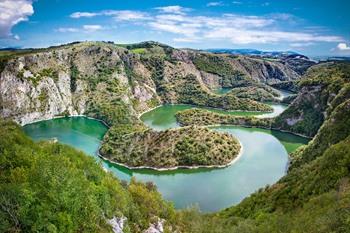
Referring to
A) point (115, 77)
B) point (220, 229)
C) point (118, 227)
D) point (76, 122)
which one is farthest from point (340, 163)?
point (115, 77)

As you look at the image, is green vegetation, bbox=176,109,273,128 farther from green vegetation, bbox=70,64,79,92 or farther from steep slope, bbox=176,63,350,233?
steep slope, bbox=176,63,350,233

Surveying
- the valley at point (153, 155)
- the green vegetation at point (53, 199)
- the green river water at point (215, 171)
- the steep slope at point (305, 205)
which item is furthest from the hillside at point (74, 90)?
the green vegetation at point (53, 199)

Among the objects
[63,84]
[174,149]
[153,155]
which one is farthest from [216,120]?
[63,84]

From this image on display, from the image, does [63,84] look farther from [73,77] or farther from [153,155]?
[153,155]

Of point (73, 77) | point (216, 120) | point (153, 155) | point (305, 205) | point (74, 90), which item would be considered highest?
point (73, 77)

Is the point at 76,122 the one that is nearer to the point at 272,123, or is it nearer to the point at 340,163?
the point at 272,123

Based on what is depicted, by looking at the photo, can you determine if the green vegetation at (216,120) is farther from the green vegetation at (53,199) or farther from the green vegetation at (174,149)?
the green vegetation at (53,199)
